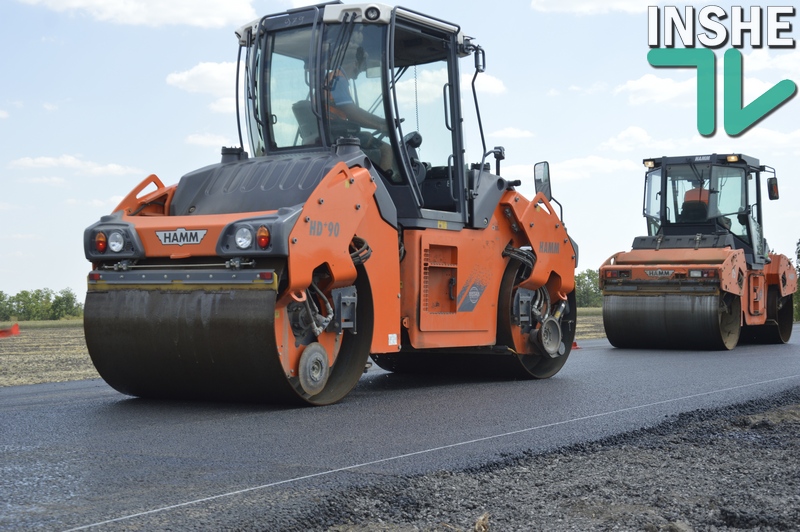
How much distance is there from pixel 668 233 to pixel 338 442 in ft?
37.6

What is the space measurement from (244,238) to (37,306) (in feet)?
82.4

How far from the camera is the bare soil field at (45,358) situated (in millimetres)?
9790

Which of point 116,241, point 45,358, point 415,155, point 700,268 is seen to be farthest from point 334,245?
point 700,268

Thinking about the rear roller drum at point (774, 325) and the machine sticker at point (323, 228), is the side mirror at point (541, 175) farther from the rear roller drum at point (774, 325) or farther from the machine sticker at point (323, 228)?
Result: the rear roller drum at point (774, 325)

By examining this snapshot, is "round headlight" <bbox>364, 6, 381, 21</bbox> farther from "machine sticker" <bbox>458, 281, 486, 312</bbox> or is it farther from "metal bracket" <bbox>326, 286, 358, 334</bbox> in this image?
"machine sticker" <bbox>458, 281, 486, 312</bbox>

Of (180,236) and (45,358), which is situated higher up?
(180,236)

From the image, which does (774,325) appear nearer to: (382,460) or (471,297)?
(471,297)

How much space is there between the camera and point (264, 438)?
548 centimetres

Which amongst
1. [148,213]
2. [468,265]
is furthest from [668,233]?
[148,213]

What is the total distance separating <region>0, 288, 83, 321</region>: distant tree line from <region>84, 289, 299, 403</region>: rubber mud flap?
23.8 meters

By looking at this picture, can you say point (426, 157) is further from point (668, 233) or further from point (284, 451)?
point (668, 233)

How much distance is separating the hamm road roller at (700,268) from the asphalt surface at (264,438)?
4.86 meters

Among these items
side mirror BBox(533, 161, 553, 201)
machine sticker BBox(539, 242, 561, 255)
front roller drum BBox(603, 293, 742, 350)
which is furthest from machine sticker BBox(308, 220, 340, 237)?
front roller drum BBox(603, 293, 742, 350)

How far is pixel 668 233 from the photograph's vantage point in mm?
15883
